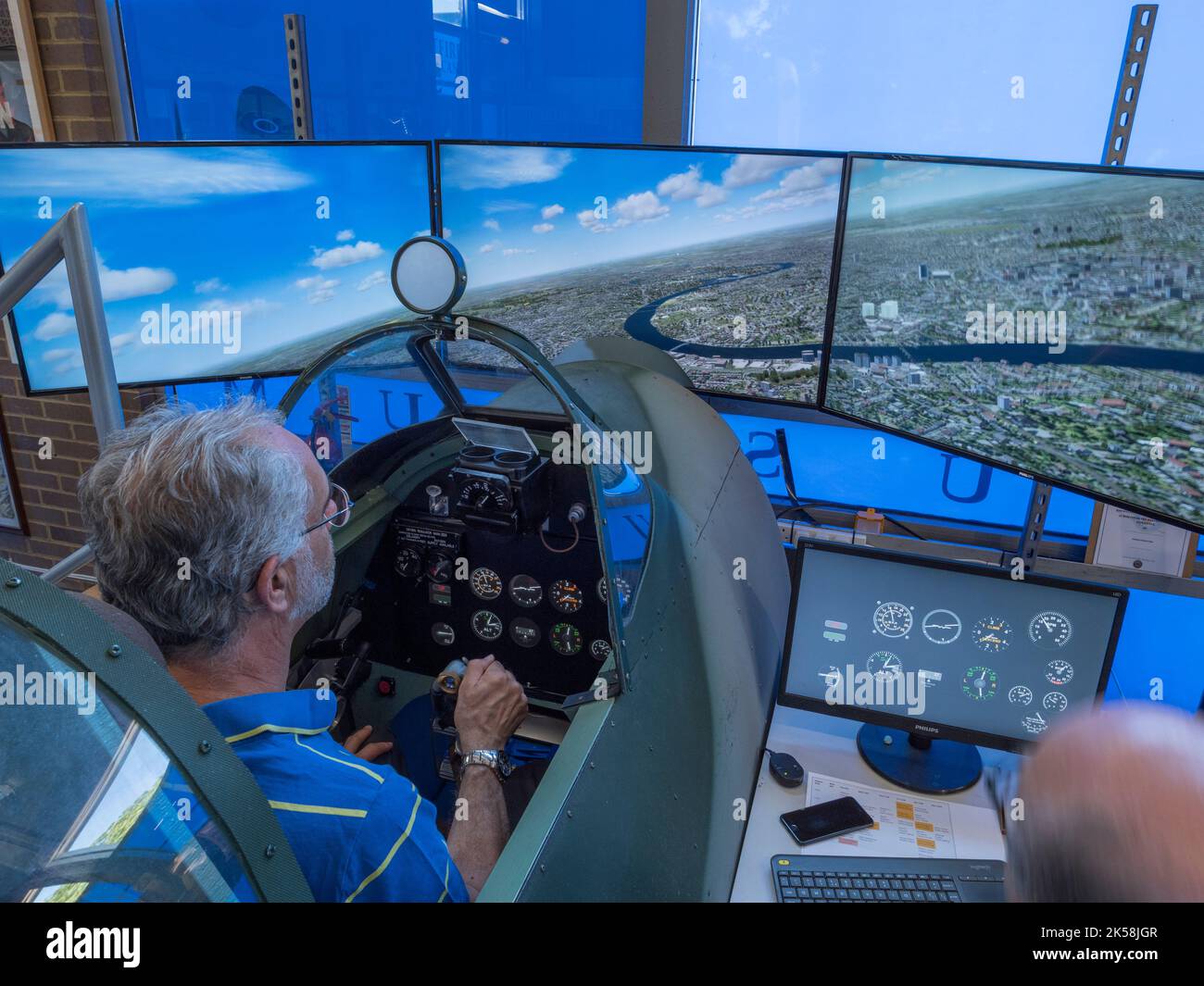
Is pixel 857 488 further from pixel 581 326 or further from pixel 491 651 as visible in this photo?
pixel 491 651

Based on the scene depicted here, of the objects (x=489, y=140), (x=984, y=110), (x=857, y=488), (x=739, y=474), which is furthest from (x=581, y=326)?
(x=984, y=110)

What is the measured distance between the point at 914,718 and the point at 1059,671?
11.3 inches

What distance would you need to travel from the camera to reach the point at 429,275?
1330mm

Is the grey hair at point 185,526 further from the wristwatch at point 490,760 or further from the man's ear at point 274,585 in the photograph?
the wristwatch at point 490,760

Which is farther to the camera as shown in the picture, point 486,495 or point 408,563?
point 408,563

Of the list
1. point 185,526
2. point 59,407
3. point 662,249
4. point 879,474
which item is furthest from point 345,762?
point 59,407

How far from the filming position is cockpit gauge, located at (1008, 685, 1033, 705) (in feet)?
5.17

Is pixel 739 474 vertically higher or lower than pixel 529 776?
higher

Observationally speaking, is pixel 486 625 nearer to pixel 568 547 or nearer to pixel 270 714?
pixel 568 547

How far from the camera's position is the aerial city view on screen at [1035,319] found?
1317 mm

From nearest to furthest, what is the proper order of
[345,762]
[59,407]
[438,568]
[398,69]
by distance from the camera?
[345,762] < [438,568] < [398,69] < [59,407]

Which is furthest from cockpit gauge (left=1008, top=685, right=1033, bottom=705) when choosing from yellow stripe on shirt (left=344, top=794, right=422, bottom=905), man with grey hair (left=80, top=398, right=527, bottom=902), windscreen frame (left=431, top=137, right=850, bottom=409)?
yellow stripe on shirt (left=344, top=794, right=422, bottom=905)
